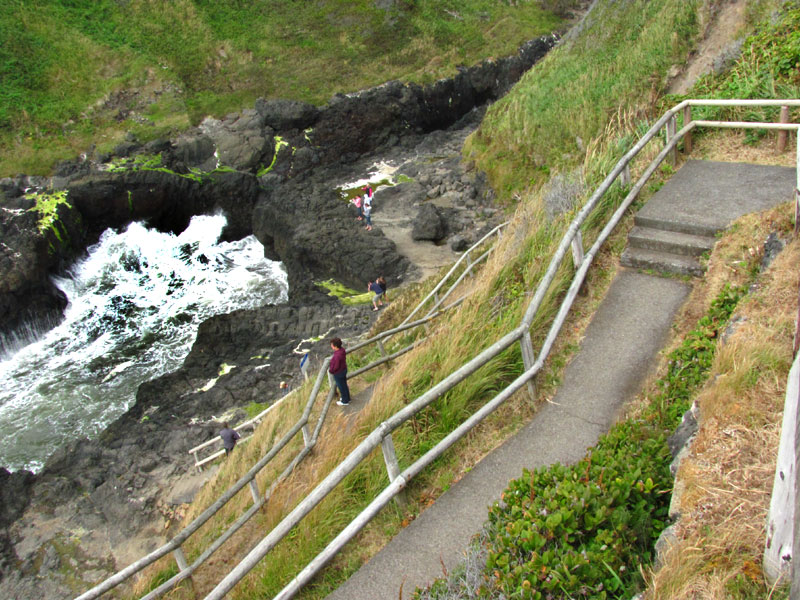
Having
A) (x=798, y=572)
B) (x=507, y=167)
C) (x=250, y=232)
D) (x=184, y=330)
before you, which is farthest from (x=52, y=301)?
(x=798, y=572)

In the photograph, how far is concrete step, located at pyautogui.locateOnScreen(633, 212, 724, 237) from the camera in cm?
649

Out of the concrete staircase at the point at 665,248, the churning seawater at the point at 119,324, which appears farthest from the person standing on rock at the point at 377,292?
the concrete staircase at the point at 665,248

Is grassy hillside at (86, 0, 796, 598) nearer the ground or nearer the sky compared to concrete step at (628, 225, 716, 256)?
nearer the ground

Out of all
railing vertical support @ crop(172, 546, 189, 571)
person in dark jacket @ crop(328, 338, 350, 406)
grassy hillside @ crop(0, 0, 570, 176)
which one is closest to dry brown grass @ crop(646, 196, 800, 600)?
railing vertical support @ crop(172, 546, 189, 571)

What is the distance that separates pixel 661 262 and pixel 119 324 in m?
17.8

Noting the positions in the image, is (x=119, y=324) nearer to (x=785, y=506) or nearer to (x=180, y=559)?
(x=180, y=559)

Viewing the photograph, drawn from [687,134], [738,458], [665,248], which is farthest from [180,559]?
[687,134]

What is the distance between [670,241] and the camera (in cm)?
651

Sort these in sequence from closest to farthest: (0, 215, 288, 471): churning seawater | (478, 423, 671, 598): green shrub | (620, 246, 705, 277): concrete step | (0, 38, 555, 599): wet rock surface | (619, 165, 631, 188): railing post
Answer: (478, 423, 671, 598): green shrub
(620, 246, 705, 277): concrete step
(619, 165, 631, 188): railing post
(0, 38, 555, 599): wet rock surface
(0, 215, 288, 471): churning seawater

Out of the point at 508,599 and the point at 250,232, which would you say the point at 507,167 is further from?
the point at 508,599

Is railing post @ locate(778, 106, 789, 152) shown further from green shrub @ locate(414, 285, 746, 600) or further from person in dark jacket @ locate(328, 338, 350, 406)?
person in dark jacket @ locate(328, 338, 350, 406)

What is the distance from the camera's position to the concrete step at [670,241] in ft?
20.9

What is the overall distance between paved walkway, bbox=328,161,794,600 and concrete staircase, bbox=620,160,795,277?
2 cm

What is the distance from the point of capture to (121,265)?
2327cm
